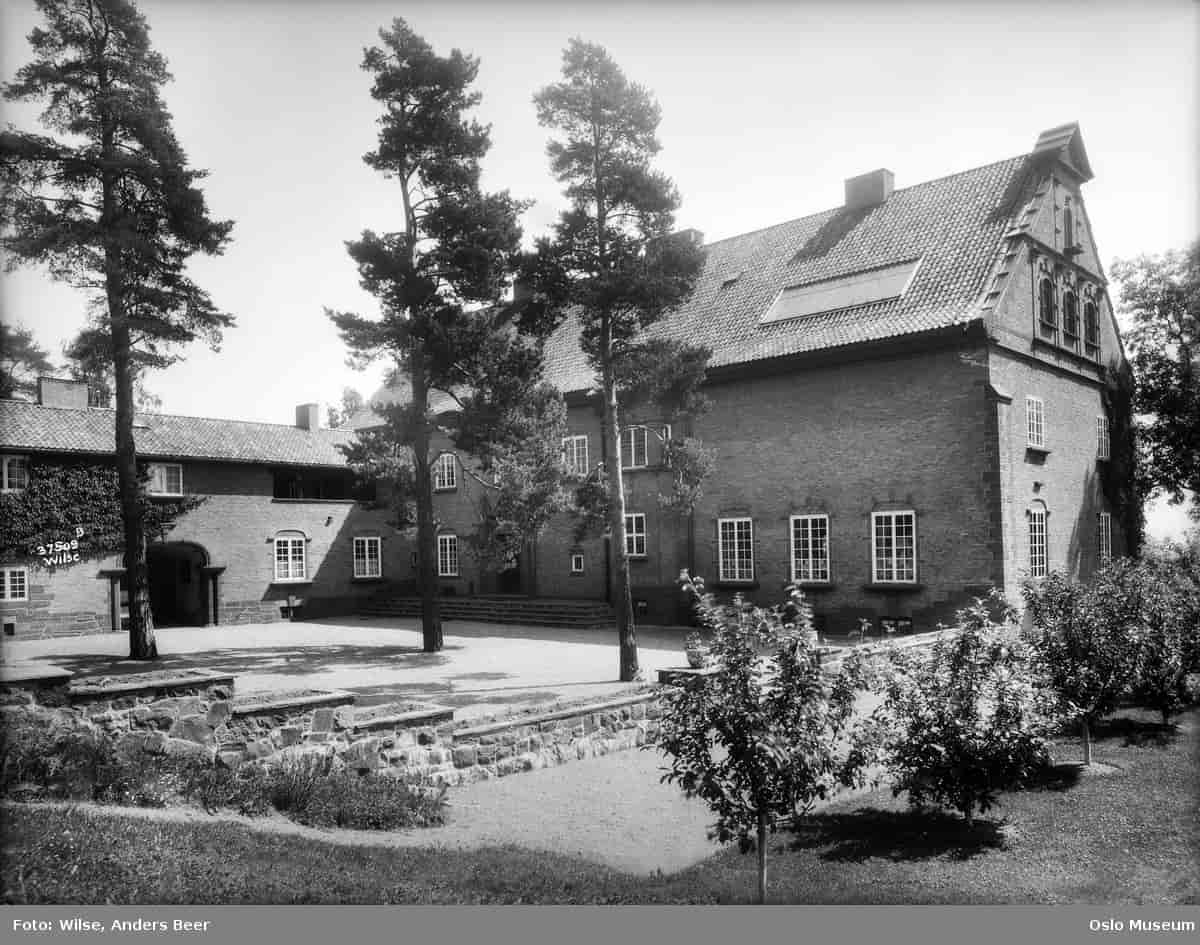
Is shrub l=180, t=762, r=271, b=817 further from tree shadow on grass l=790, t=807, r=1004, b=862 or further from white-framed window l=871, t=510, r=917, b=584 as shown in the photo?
white-framed window l=871, t=510, r=917, b=584

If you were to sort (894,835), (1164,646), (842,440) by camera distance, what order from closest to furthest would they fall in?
1. (894,835)
2. (1164,646)
3. (842,440)

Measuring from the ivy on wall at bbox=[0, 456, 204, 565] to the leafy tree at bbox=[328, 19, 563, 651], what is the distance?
9.68 metres

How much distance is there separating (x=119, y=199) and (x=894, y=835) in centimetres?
1905

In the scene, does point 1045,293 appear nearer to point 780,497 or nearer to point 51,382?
point 780,497

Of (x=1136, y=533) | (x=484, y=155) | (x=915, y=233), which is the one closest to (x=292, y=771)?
(x=484, y=155)

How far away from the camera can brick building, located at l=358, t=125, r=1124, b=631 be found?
2089 cm

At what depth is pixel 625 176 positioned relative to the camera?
1583 cm

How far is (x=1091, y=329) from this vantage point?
25844mm

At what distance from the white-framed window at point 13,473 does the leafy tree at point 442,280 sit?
Answer: 1275 centimetres

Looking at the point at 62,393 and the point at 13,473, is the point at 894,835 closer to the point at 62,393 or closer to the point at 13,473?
the point at 13,473

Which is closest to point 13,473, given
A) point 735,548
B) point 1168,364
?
point 735,548

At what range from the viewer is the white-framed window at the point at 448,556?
34656 millimetres

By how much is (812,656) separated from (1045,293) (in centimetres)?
2040

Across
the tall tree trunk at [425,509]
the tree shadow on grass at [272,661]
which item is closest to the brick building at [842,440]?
the tall tree trunk at [425,509]
